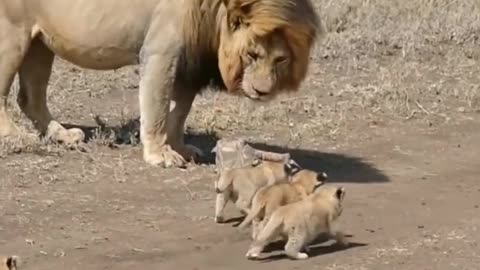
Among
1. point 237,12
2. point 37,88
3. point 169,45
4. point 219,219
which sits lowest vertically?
point 219,219

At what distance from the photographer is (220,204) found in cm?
715

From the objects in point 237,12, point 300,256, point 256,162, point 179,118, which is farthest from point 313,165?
point 300,256

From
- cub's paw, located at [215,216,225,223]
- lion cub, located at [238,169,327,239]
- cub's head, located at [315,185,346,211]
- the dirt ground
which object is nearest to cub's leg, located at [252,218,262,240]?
lion cub, located at [238,169,327,239]

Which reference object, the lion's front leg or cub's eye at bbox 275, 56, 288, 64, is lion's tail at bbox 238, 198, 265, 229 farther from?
the lion's front leg

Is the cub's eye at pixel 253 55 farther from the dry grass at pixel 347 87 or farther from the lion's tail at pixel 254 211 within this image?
the lion's tail at pixel 254 211

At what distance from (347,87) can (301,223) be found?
4.57 m

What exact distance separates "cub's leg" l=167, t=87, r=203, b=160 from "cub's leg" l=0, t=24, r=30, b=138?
0.96m

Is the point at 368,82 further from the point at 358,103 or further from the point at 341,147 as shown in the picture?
the point at 341,147

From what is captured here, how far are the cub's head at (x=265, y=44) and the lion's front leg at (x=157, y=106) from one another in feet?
1.16

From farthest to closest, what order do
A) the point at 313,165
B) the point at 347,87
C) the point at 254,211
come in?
1. the point at 347,87
2. the point at 313,165
3. the point at 254,211

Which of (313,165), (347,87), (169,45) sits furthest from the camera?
(347,87)

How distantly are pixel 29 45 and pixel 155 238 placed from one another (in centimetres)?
224

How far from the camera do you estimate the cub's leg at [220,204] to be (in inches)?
280

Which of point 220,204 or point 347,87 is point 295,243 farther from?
point 347,87
